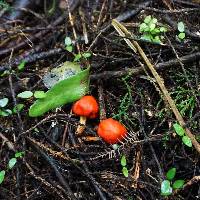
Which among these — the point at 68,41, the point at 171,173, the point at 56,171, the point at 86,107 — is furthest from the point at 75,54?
the point at 171,173

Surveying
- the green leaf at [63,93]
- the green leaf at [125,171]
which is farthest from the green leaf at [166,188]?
the green leaf at [63,93]

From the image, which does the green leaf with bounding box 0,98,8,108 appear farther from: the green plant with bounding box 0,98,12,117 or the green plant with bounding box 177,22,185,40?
the green plant with bounding box 177,22,185,40

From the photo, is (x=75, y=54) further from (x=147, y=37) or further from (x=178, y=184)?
(x=178, y=184)

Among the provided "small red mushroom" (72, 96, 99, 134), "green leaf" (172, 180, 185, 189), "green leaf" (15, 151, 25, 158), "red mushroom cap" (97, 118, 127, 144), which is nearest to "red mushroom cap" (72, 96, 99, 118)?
"small red mushroom" (72, 96, 99, 134)

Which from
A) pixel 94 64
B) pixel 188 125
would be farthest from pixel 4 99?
pixel 188 125

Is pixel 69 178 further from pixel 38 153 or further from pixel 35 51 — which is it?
pixel 35 51

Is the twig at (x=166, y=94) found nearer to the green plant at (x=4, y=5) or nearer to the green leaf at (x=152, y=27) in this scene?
the green leaf at (x=152, y=27)

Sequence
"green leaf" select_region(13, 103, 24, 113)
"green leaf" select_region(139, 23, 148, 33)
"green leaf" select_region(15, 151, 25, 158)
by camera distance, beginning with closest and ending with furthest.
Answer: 1. "green leaf" select_region(15, 151, 25, 158)
2. "green leaf" select_region(13, 103, 24, 113)
3. "green leaf" select_region(139, 23, 148, 33)
